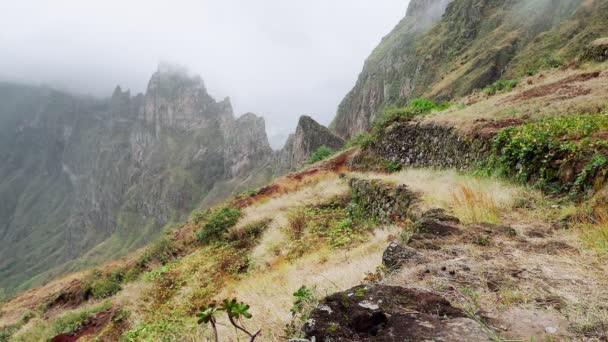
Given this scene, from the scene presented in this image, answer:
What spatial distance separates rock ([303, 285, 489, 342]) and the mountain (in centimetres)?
2749

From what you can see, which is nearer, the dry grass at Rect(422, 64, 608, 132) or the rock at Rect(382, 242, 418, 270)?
the rock at Rect(382, 242, 418, 270)

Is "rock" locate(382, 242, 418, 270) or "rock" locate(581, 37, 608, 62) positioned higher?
"rock" locate(581, 37, 608, 62)

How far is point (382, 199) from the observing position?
32.5 feet

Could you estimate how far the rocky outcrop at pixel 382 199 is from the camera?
8.30 metres

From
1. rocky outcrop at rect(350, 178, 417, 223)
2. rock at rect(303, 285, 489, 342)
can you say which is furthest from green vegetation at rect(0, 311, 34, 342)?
rock at rect(303, 285, 489, 342)

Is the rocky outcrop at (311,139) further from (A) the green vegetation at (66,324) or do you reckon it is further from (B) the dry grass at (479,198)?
(B) the dry grass at (479,198)

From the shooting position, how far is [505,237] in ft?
14.8

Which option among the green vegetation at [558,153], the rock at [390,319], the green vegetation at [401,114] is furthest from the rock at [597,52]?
the rock at [390,319]

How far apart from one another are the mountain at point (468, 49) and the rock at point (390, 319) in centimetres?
2749

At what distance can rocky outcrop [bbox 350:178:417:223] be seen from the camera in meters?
8.30

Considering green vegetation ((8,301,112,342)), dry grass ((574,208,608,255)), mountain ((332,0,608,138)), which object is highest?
mountain ((332,0,608,138))

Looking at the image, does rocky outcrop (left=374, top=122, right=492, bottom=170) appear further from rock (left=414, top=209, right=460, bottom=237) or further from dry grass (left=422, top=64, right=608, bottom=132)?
rock (left=414, top=209, right=460, bottom=237)

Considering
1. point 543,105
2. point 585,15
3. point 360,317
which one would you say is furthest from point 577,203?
point 585,15

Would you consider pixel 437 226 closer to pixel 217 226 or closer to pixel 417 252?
pixel 417 252
